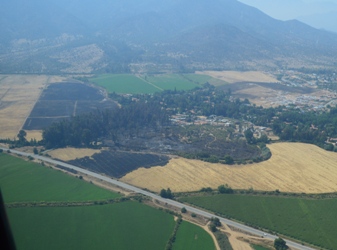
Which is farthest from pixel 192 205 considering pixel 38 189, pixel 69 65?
pixel 69 65

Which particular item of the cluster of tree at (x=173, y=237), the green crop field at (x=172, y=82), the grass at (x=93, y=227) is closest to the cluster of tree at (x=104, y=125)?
the grass at (x=93, y=227)

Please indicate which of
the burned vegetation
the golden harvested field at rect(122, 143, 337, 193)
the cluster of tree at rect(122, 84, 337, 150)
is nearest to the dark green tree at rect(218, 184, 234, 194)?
the golden harvested field at rect(122, 143, 337, 193)

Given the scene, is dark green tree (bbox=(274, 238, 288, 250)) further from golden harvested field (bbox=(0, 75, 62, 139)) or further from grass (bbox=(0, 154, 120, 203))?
golden harvested field (bbox=(0, 75, 62, 139))

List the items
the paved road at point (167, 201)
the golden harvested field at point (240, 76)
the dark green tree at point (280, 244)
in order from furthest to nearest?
the golden harvested field at point (240, 76) → the paved road at point (167, 201) → the dark green tree at point (280, 244)

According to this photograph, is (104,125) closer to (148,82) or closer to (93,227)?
(93,227)

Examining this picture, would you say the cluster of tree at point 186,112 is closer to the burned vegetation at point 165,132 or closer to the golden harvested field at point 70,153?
the burned vegetation at point 165,132
